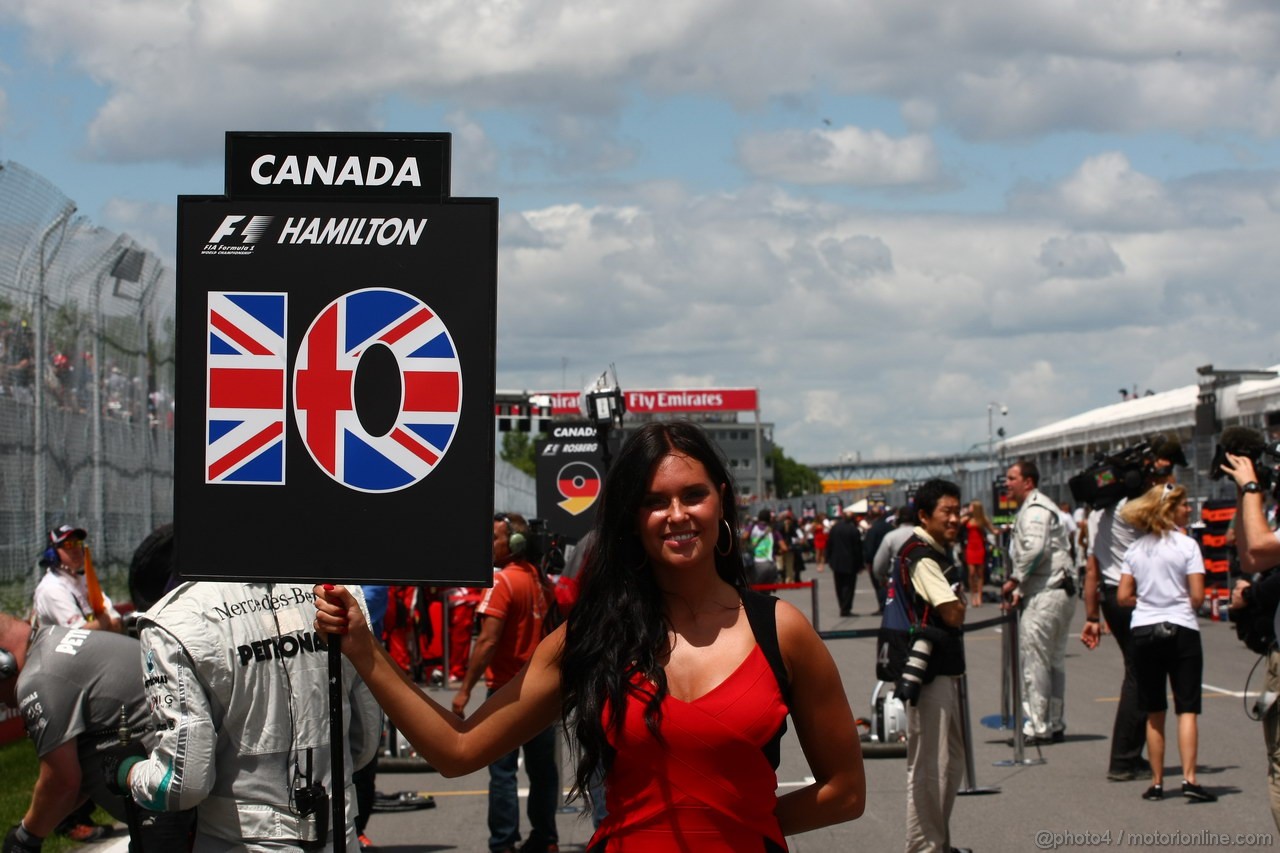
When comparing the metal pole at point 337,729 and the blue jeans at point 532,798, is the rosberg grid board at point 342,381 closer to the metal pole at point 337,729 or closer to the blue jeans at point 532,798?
the metal pole at point 337,729

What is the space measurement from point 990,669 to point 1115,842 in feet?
30.2

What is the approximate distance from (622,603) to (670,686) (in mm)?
209

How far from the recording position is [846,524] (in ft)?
91.7

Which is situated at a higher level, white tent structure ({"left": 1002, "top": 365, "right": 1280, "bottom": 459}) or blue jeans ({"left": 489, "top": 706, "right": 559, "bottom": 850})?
white tent structure ({"left": 1002, "top": 365, "right": 1280, "bottom": 459})

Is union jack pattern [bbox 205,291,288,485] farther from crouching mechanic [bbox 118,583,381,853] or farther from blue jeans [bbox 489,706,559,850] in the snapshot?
blue jeans [bbox 489,706,559,850]

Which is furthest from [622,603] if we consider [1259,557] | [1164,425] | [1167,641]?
[1164,425]

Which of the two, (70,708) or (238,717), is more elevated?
(238,717)

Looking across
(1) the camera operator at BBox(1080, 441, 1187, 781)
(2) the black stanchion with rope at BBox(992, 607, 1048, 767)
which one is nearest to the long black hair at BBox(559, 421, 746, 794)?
(1) the camera operator at BBox(1080, 441, 1187, 781)

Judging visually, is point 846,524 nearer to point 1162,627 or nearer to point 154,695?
point 1162,627

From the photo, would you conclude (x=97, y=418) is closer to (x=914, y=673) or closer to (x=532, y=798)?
(x=532, y=798)

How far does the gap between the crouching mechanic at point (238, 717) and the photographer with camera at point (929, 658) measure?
3.87 meters

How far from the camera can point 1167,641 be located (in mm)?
9078

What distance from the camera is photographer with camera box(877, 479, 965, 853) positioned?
24.2 feet

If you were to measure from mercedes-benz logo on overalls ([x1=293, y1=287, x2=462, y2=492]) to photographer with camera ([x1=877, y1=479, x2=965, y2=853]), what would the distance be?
473cm
